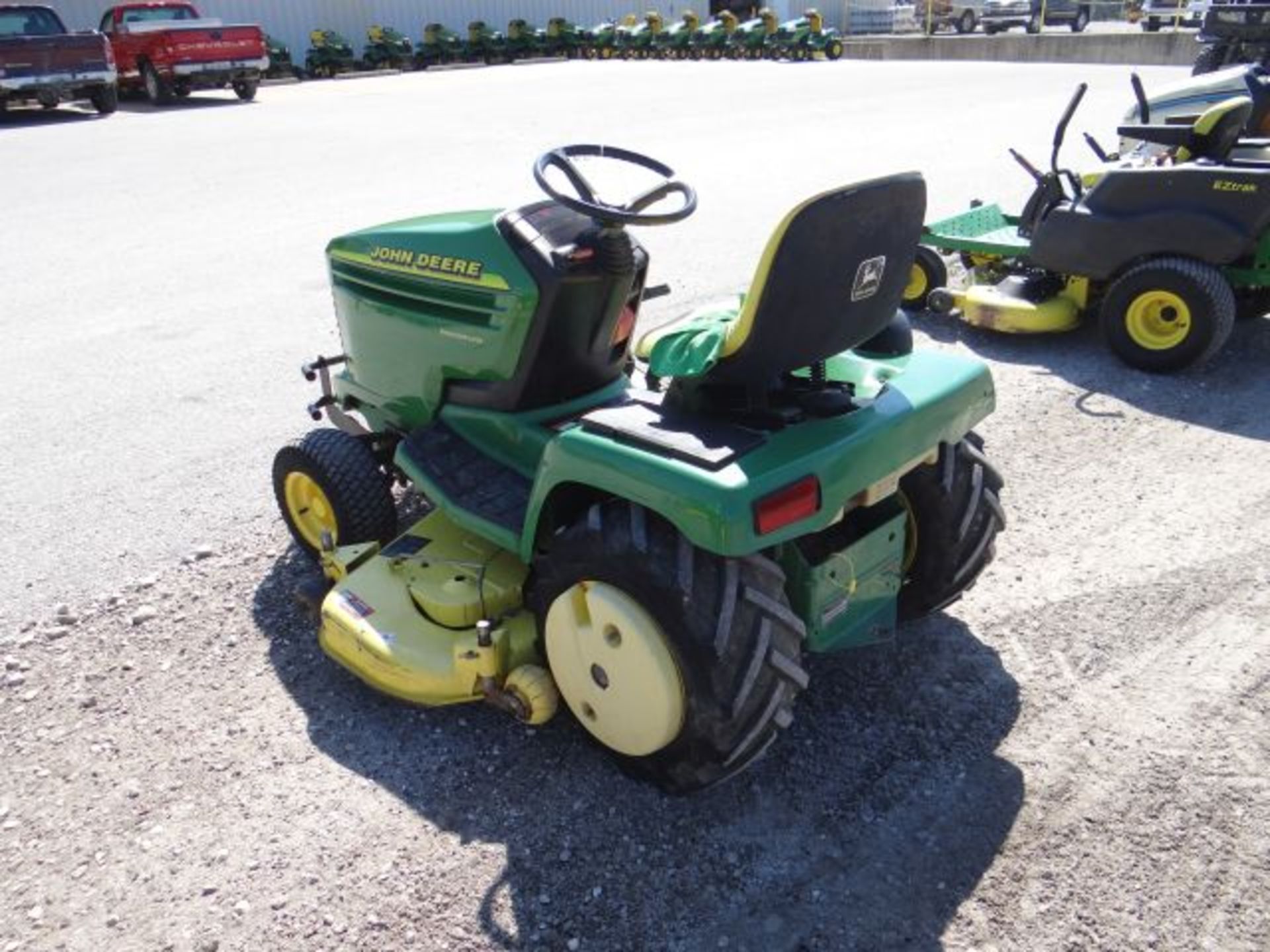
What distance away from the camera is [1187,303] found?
16.3ft

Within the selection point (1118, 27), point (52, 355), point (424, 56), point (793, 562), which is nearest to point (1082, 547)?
point (793, 562)

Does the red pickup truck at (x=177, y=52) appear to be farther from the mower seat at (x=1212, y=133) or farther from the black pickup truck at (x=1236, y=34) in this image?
the mower seat at (x=1212, y=133)

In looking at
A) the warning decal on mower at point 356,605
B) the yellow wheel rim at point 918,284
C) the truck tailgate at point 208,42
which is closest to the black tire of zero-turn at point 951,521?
the warning decal on mower at point 356,605

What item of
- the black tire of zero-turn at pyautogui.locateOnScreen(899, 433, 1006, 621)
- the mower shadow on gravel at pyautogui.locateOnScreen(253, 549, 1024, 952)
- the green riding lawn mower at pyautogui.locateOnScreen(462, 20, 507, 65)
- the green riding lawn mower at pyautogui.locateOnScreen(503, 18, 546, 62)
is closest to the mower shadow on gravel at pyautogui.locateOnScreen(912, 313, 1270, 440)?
the black tire of zero-turn at pyautogui.locateOnScreen(899, 433, 1006, 621)

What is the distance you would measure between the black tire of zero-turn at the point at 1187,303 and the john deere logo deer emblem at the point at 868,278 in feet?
10.8

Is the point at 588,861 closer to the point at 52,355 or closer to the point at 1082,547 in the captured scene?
the point at 1082,547

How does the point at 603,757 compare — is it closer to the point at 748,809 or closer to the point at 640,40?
the point at 748,809

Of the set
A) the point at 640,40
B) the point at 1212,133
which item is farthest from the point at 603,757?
the point at 640,40

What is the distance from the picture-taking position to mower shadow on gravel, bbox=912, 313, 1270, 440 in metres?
4.74

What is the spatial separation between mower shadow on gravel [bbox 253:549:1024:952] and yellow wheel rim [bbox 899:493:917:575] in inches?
10.6

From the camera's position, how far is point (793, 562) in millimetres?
2514

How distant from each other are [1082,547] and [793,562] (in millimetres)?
1589

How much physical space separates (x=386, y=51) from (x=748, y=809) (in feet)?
89.3

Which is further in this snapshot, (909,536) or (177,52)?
(177,52)
